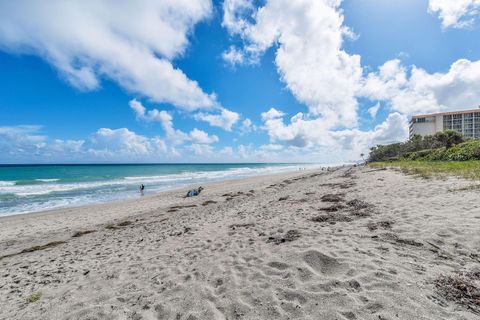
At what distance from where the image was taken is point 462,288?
320 centimetres

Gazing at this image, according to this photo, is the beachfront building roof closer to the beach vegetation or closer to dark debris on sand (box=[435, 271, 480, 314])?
the beach vegetation

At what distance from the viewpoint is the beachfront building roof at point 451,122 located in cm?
9156

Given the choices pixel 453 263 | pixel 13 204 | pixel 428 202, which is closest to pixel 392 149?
pixel 428 202

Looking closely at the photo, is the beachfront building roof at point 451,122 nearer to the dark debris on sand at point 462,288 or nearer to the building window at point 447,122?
the building window at point 447,122

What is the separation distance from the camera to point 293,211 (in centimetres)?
927

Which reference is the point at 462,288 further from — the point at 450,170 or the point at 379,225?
the point at 450,170

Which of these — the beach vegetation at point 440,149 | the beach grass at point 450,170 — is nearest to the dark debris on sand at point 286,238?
the beach grass at point 450,170

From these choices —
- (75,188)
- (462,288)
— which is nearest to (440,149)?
(462,288)

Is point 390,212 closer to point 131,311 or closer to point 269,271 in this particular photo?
point 269,271

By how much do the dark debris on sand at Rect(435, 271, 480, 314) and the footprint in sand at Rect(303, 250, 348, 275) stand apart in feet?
4.42

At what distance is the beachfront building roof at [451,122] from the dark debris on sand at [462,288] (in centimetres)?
11601

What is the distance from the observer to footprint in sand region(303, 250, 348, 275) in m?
4.10

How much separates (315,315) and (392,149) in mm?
83848

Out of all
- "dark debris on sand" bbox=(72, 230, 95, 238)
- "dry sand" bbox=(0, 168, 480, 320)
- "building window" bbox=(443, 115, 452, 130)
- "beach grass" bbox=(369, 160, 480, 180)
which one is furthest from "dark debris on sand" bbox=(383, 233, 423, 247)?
"building window" bbox=(443, 115, 452, 130)
